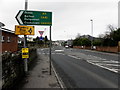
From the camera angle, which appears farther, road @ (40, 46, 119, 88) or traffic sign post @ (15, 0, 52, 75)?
traffic sign post @ (15, 0, 52, 75)

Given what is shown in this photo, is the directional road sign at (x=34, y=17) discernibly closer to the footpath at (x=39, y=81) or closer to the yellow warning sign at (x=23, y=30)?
the yellow warning sign at (x=23, y=30)

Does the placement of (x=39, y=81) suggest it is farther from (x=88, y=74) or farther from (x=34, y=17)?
(x=88, y=74)

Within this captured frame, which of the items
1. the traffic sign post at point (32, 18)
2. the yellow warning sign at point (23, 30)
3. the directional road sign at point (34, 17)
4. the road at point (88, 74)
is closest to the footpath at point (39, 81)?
the road at point (88, 74)

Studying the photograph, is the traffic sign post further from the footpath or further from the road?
the road

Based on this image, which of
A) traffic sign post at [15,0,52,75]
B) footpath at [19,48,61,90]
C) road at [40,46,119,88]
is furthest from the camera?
traffic sign post at [15,0,52,75]

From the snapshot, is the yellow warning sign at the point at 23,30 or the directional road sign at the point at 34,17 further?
the directional road sign at the point at 34,17

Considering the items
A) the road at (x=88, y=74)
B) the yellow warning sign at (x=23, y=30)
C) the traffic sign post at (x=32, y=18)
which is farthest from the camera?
the traffic sign post at (x=32, y=18)

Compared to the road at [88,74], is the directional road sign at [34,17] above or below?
above

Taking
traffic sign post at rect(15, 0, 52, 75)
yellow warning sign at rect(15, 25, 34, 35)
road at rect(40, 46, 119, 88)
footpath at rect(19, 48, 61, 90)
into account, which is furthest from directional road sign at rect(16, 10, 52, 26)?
road at rect(40, 46, 119, 88)

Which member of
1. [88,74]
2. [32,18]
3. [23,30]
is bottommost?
[88,74]

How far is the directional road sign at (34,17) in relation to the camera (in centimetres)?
699

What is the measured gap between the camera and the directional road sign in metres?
6.99

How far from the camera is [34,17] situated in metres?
7.23

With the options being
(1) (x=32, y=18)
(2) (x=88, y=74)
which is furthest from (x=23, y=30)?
(2) (x=88, y=74)
